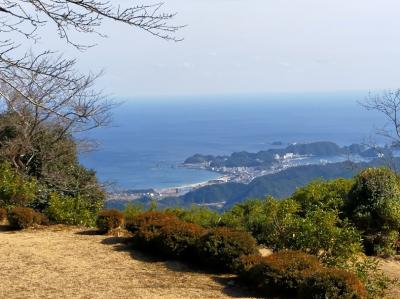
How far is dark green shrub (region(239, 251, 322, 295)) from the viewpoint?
20.6 feet

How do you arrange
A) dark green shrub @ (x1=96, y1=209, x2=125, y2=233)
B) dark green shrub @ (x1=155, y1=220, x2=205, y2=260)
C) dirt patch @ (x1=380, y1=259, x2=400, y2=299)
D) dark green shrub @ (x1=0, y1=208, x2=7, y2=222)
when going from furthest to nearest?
→ dark green shrub @ (x1=0, y1=208, x2=7, y2=222), dark green shrub @ (x1=96, y1=209, x2=125, y2=233), dark green shrub @ (x1=155, y1=220, x2=205, y2=260), dirt patch @ (x1=380, y1=259, x2=400, y2=299)

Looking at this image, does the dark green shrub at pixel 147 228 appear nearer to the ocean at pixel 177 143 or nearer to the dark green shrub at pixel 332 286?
the dark green shrub at pixel 332 286

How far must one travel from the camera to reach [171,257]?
8086 millimetres

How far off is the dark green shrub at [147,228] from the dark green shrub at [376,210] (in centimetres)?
365

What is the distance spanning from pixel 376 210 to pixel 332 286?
484 cm

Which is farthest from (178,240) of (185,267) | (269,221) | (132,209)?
(132,209)

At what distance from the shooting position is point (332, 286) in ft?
18.6

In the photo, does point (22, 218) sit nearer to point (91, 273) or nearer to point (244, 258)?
point (91, 273)

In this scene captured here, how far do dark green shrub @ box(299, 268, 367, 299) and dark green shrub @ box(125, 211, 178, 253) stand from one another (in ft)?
9.71

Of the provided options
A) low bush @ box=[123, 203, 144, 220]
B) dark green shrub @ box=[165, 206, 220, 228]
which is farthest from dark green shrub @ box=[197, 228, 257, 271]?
low bush @ box=[123, 203, 144, 220]

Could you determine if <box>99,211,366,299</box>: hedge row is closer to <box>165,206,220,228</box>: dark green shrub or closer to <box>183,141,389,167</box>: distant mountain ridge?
<box>165,206,220,228</box>: dark green shrub

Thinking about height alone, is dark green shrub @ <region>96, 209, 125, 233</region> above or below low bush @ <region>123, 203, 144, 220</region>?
above

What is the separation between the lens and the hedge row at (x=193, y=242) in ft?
24.5

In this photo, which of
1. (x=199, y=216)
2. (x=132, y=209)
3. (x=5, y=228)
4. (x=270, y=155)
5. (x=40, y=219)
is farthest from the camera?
(x=270, y=155)
